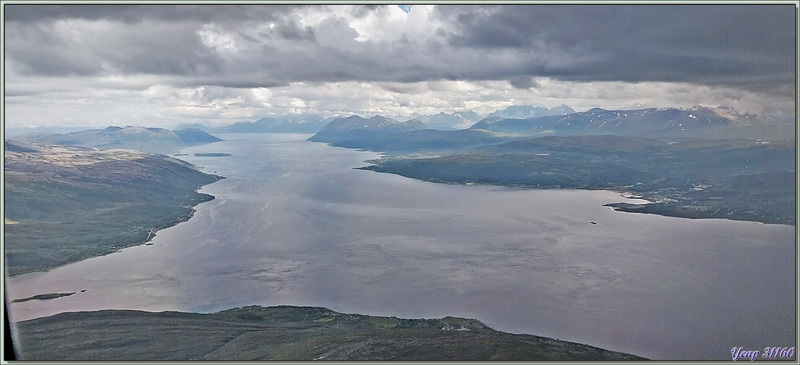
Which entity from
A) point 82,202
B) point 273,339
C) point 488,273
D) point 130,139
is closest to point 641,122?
point 130,139

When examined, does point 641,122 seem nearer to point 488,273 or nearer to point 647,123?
point 647,123

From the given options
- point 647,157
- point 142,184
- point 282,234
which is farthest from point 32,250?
point 647,157

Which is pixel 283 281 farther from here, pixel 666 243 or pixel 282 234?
pixel 666 243

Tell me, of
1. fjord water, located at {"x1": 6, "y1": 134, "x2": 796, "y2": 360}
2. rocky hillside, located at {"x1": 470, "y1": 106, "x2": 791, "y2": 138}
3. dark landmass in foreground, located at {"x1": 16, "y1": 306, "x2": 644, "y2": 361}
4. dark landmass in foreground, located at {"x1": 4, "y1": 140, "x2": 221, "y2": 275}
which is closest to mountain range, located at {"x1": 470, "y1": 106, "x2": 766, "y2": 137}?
rocky hillside, located at {"x1": 470, "y1": 106, "x2": 791, "y2": 138}

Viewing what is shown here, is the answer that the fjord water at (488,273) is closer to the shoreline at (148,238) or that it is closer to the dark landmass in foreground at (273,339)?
the shoreline at (148,238)

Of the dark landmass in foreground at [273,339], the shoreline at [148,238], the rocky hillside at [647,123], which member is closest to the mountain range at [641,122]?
the rocky hillside at [647,123]

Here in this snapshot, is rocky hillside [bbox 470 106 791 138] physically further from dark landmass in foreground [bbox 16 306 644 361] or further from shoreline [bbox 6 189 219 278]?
dark landmass in foreground [bbox 16 306 644 361]
